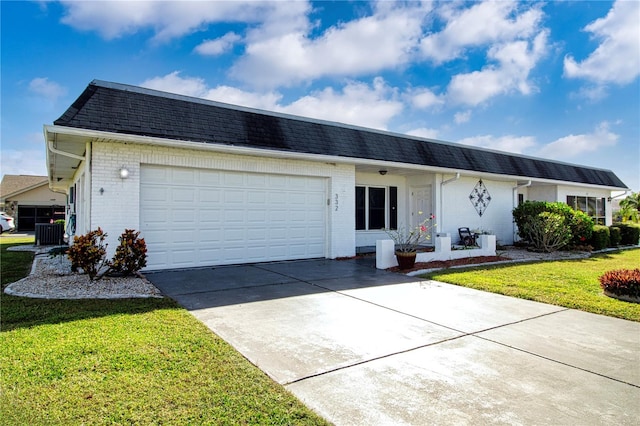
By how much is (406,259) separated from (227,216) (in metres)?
4.64

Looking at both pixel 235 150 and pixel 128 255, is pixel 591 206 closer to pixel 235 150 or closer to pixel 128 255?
pixel 235 150

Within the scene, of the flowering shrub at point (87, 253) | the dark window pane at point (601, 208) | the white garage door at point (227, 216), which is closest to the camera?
the flowering shrub at point (87, 253)

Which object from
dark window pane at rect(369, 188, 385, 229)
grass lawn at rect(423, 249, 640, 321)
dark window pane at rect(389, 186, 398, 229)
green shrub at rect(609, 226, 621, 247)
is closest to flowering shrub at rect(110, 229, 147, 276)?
grass lawn at rect(423, 249, 640, 321)

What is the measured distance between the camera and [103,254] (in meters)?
7.05

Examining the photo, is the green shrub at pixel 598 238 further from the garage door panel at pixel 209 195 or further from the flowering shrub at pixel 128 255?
the flowering shrub at pixel 128 255

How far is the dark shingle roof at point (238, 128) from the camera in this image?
7.66 m

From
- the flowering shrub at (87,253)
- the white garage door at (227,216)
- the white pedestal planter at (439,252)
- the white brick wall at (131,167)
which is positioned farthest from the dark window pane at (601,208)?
the flowering shrub at (87,253)

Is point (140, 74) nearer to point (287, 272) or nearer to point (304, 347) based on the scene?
point (287, 272)

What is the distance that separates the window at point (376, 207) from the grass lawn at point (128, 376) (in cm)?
898

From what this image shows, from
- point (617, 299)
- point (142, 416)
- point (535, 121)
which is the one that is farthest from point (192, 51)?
point (535, 121)

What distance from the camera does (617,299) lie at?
6094mm

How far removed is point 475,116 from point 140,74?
13442 mm

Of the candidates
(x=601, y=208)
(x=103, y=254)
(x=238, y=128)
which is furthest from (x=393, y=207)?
(x=601, y=208)

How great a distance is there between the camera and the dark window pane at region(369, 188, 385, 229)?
43.9 ft
